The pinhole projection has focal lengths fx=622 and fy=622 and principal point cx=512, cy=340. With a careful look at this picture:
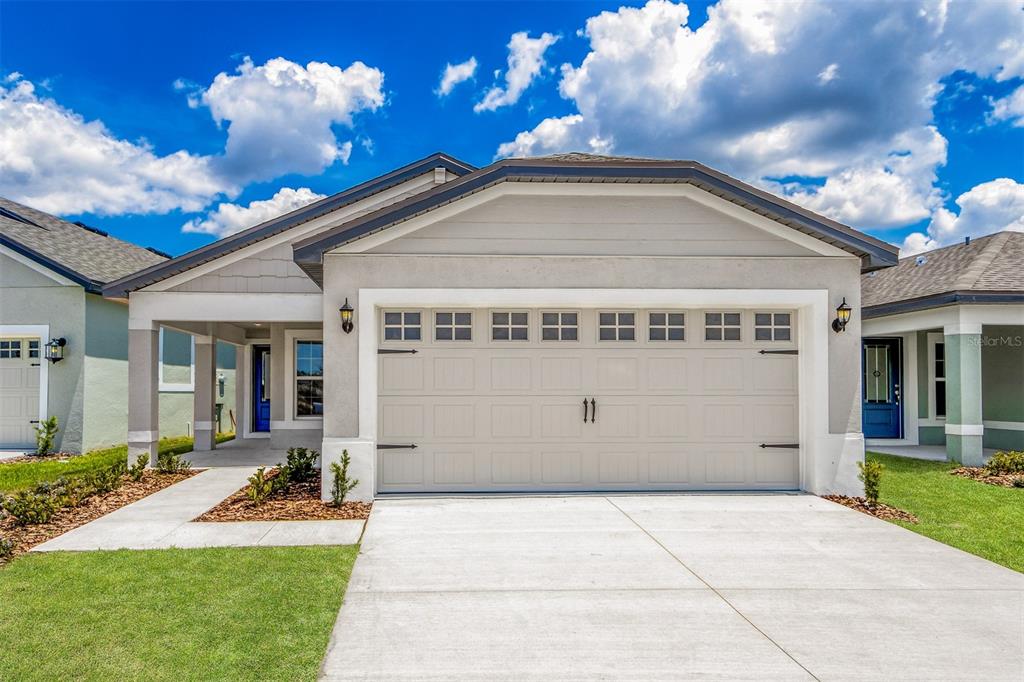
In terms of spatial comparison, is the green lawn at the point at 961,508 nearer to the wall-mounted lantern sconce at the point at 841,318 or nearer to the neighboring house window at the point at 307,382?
the wall-mounted lantern sconce at the point at 841,318

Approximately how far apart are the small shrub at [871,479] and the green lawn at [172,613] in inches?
244

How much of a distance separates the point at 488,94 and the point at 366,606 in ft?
44.9

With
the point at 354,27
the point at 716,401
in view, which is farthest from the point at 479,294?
the point at 354,27

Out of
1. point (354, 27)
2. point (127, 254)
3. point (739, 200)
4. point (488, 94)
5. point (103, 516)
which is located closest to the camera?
point (103, 516)

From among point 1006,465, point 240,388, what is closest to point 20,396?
point 240,388

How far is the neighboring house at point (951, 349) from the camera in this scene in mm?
10961

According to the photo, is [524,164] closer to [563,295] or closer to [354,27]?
[563,295]

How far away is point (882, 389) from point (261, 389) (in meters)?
15.6

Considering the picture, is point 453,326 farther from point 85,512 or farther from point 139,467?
point 139,467

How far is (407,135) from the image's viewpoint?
55.3 feet

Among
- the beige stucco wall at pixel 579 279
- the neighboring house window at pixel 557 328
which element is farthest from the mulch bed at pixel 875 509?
the neighboring house window at pixel 557 328

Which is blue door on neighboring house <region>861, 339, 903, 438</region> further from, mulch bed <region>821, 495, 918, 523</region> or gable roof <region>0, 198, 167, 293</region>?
gable roof <region>0, 198, 167, 293</region>

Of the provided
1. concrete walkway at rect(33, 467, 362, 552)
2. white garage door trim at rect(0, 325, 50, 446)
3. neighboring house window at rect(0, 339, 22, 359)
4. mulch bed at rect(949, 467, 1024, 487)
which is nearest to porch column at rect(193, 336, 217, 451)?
white garage door trim at rect(0, 325, 50, 446)

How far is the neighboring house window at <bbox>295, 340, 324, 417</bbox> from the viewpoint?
12.9 meters
